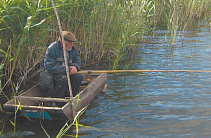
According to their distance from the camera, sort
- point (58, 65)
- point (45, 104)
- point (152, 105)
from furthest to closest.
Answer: point (152, 105) → point (58, 65) → point (45, 104)

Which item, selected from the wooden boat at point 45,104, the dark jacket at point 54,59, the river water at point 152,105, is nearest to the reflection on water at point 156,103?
the river water at point 152,105

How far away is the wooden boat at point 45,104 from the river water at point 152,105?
194 mm

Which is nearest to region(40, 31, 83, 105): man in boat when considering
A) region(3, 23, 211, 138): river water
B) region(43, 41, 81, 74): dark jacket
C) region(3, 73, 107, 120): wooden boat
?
region(43, 41, 81, 74): dark jacket

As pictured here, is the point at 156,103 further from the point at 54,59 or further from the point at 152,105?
the point at 54,59

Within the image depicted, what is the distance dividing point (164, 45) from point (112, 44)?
3.06 meters

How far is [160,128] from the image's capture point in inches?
182

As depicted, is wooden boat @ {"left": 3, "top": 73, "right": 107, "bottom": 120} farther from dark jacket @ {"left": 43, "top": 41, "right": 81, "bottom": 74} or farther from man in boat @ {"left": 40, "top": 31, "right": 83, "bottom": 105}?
dark jacket @ {"left": 43, "top": 41, "right": 81, "bottom": 74}

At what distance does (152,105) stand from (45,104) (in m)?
1.96

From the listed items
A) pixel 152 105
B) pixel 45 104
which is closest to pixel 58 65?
pixel 45 104

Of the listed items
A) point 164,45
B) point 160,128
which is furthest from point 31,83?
point 164,45

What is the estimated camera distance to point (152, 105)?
563 centimetres

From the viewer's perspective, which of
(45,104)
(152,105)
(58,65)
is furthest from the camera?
(152,105)

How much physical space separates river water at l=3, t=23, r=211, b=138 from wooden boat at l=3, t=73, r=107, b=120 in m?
0.19

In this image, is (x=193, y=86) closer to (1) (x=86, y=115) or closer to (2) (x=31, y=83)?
(1) (x=86, y=115)
